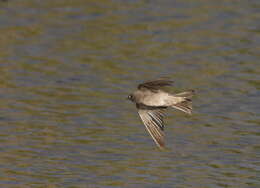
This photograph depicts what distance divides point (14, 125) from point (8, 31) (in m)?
4.97

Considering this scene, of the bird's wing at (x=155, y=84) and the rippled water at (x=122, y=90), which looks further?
the rippled water at (x=122, y=90)

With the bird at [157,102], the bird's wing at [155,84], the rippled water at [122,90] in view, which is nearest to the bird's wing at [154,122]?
the bird at [157,102]

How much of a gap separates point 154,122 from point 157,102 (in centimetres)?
35

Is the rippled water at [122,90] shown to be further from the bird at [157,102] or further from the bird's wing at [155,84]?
the bird's wing at [155,84]

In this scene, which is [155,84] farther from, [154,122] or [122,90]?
[122,90]

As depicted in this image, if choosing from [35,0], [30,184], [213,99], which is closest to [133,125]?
[213,99]

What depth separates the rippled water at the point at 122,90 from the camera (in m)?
12.2

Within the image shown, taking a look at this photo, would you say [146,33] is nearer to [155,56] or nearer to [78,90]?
[155,56]

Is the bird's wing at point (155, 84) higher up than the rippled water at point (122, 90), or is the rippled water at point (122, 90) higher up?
the rippled water at point (122, 90)

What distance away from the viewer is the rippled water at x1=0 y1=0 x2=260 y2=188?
12227mm

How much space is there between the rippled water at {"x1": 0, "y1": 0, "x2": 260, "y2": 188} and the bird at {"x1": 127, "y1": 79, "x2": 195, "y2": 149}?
147 cm

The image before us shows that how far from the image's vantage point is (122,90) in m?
15.6

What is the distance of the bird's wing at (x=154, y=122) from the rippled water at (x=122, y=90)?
1.45 meters

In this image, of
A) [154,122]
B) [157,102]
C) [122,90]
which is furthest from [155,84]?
[122,90]
